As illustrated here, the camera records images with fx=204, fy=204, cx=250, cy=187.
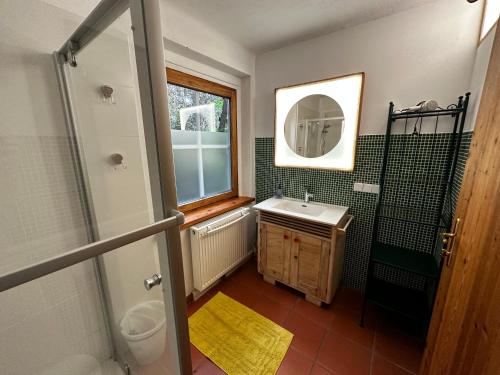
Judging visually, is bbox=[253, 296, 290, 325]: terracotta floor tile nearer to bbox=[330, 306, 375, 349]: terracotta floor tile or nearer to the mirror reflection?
bbox=[330, 306, 375, 349]: terracotta floor tile

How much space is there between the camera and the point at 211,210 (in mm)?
1952

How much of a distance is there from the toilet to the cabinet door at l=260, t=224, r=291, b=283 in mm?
1142

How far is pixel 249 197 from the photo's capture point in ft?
8.03

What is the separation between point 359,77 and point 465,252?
147 centimetres

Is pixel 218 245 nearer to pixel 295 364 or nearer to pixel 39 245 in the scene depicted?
pixel 295 364

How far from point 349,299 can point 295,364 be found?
85cm

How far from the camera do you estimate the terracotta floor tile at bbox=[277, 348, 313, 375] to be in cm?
130

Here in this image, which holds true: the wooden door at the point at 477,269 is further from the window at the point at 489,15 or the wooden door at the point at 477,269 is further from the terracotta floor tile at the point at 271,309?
the terracotta floor tile at the point at 271,309

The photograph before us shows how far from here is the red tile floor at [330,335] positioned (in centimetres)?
133

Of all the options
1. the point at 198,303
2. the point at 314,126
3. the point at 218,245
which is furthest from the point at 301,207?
the point at 198,303

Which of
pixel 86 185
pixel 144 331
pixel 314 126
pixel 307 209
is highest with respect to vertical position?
pixel 314 126

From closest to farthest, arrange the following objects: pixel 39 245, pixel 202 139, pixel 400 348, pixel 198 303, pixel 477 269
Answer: pixel 477 269 < pixel 39 245 < pixel 400 348 < pixel 198 303 < pixel 202 139

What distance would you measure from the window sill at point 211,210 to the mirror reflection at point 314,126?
0.81 metres

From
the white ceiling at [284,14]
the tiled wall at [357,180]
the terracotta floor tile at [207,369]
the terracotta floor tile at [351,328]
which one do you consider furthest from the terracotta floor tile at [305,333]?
the white ceiling at [284,14]
